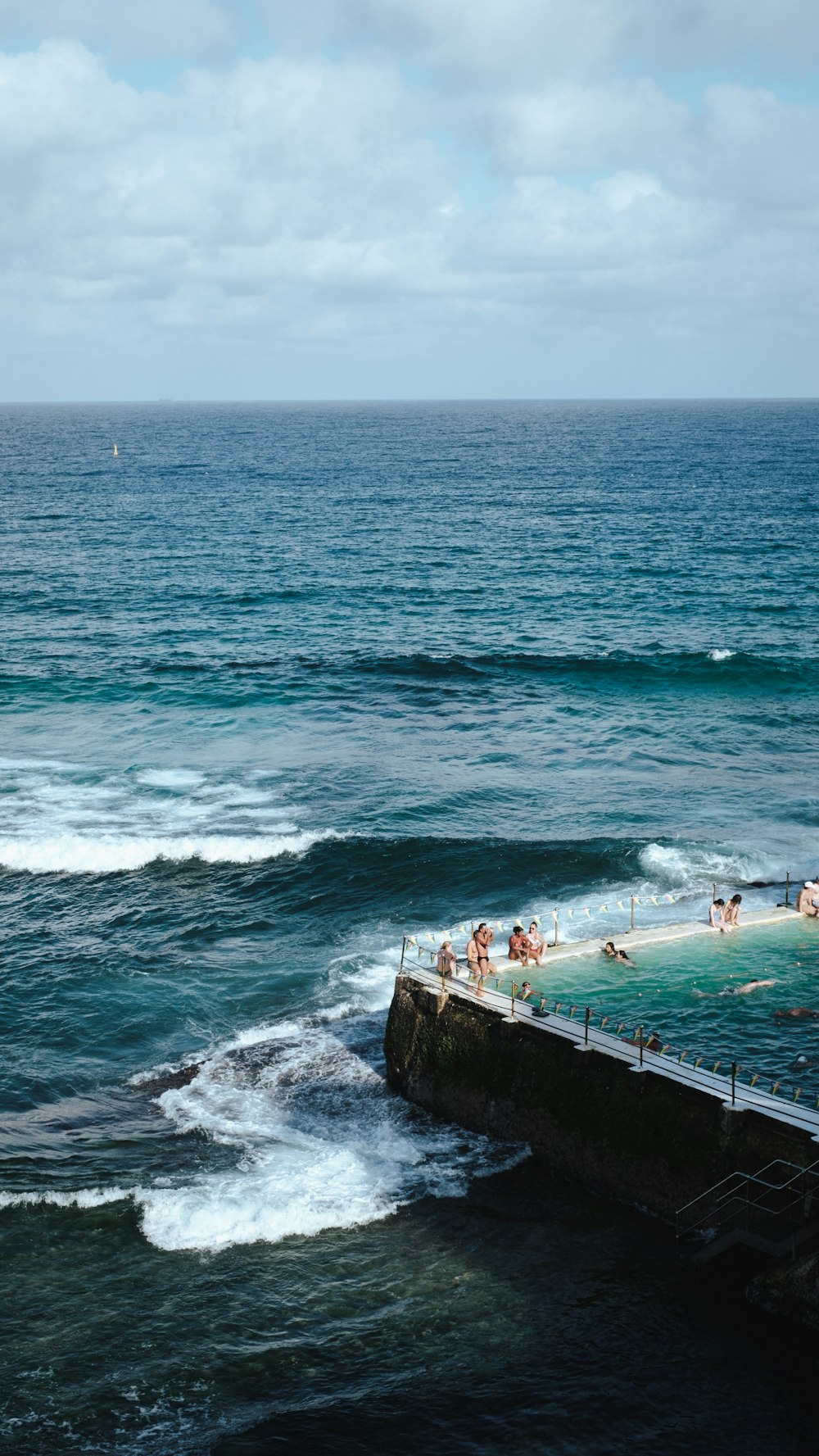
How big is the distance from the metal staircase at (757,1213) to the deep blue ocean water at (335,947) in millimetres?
727

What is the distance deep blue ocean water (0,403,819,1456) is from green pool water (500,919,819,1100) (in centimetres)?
46

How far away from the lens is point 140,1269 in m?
20.1

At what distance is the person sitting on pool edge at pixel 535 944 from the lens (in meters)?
25.8

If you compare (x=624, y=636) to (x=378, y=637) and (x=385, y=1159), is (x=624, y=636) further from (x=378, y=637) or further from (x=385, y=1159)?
(x=385, y=1159)

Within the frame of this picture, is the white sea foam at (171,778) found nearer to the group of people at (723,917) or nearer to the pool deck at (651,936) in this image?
the pool deck at (651,936)

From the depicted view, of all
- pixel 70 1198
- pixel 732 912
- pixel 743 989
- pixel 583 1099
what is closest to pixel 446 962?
pixel 583 1099

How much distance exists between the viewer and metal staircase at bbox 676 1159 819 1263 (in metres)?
18.6

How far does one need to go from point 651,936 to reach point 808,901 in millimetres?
3880

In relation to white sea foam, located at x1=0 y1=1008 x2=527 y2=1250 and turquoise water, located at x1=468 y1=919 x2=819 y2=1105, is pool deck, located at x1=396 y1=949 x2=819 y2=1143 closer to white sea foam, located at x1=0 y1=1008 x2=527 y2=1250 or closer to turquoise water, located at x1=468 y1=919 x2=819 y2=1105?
turquoise water, located at x1=468 y1=919 x2=819 y2=1105

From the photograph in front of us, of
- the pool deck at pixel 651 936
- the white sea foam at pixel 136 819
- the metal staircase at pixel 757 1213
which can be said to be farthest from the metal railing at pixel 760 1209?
the white sea foam at pixel 136 819

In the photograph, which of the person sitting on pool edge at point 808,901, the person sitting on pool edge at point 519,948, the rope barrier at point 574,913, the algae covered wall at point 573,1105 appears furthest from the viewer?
the rope barrier at point 574,913

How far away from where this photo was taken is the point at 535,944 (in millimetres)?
25828

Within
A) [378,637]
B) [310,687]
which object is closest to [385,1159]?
[310,687]

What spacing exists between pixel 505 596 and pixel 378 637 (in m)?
12.5
